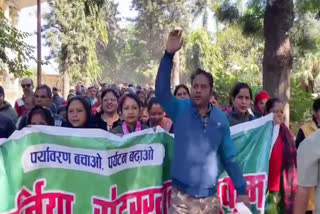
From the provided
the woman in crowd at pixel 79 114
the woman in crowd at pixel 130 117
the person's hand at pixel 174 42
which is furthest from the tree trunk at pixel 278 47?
the person's hand at pixel 174 42

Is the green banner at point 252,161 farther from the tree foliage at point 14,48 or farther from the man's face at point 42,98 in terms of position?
the tree foliage at point 14,48

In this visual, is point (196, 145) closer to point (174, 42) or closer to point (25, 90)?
point (174, 42)

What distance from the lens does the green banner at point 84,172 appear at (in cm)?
384

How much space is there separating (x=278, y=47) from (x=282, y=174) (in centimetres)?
479

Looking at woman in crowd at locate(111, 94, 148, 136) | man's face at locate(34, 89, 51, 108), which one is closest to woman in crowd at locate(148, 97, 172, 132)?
woman in crowd at locate(111, 94, 148, 136)

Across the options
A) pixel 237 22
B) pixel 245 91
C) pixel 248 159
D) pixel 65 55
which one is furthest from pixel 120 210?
pixel 65 55

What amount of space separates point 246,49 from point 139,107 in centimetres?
4716

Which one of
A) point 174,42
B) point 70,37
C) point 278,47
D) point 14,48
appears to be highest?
point 70,37

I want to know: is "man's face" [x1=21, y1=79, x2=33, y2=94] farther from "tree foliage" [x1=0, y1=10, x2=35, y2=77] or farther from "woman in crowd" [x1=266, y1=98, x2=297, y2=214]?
"woman in crowd" [x1=266, y1=98, x2=297, y2=214]

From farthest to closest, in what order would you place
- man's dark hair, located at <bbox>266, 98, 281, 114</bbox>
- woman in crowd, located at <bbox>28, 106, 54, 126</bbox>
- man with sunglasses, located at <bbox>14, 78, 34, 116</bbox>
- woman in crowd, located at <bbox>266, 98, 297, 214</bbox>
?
man with sunglasses, located at <bbox>14, 78, 34, 116</bbox> → man's dark hair, located at <bbox>266, 98, 281, 114</bbox> → woman in crowd, located at <bbox>266, 98, 297, 214</bbox> → woman in crowd, located at <bbox>28, 106, 54, 126</bbox>

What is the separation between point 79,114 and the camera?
4.54m

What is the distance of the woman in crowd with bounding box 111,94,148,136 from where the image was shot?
4.48 meters

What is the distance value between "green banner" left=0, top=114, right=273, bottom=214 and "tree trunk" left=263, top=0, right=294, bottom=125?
5328mm

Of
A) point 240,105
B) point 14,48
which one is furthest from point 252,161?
point 14,48
